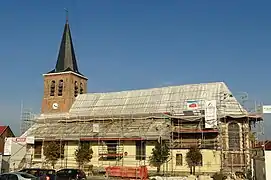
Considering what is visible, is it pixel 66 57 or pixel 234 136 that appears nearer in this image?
pixel 234 136

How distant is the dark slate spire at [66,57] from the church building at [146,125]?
64 centimetres

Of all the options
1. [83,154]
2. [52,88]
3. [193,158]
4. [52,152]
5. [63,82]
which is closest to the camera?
[193,158]

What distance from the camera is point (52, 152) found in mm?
40875

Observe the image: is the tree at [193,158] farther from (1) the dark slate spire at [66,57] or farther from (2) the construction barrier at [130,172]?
(1) the dark slate spire at [66,57]

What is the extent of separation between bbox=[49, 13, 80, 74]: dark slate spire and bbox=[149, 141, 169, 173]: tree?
20.5 m

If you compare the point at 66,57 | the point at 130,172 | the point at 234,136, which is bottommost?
the point at 130,172

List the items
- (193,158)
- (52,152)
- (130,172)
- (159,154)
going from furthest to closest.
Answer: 1. (52,152)
2. (159,154)
3. (193,158)
4. (130,172)

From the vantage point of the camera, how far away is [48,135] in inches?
1688

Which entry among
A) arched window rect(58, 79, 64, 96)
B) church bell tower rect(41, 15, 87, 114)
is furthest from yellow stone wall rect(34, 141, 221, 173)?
arched window rect(58, 79, 64, 96)

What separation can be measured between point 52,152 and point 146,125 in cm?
1147

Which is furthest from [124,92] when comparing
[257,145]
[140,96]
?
[257,145]

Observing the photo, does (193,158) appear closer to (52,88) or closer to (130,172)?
(130,172)

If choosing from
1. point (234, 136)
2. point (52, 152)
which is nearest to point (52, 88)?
point (52, 152)

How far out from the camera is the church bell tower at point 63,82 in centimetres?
4956
